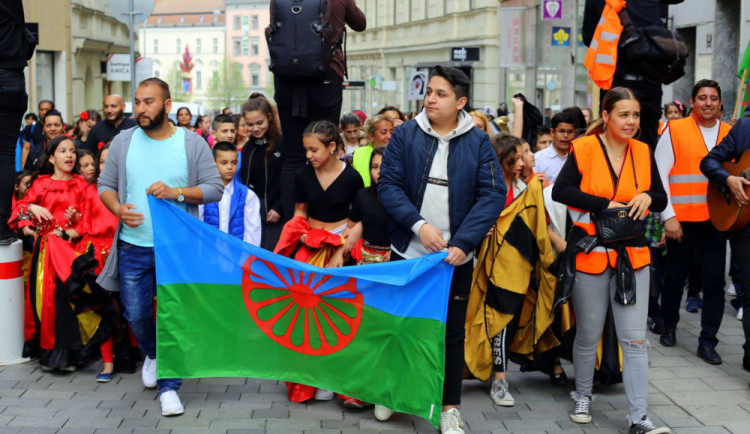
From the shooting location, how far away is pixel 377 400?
6.07m

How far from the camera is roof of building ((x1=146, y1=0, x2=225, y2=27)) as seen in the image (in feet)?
484

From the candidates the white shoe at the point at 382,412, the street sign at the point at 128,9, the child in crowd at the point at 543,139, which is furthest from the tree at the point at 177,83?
the white shoe at the point at 382,412

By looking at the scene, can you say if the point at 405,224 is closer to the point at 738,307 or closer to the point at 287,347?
the point at 287,347

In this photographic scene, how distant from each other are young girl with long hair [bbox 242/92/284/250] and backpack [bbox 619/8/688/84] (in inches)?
108

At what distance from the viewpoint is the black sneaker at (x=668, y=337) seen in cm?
832

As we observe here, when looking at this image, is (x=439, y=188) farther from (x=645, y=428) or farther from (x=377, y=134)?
(x=377, y=134)

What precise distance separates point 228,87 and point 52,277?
120891mm

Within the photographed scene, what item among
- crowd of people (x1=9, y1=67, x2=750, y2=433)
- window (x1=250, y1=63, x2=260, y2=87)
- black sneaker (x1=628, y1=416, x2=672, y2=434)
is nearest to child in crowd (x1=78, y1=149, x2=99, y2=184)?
crowd of people (x1=9, y1=67, x2=750, y2=433)

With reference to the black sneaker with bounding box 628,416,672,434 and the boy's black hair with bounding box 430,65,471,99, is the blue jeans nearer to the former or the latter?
the boy's black hair with bounding box 430,65,471,99

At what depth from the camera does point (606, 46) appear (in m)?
7.29

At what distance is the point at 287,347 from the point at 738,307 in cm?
515

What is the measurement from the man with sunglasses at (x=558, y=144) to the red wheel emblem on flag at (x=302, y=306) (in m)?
2.96

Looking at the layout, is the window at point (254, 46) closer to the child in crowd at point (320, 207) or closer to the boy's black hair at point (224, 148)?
the boy's black hair at point (224, 148)

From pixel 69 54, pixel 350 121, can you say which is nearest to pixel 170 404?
pixel 350 121
